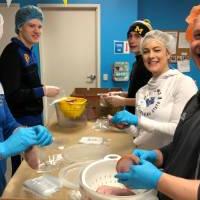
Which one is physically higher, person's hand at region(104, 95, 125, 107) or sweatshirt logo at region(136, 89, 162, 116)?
sweatshirt logo at region(136, 89, 162, 116)

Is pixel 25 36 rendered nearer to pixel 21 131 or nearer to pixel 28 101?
pixel 28 101

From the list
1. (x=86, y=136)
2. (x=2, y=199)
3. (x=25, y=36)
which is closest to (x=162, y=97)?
(x=86, y=136)

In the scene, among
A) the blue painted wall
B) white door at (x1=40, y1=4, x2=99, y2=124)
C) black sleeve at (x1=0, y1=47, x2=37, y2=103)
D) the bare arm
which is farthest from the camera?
the blue painted wall

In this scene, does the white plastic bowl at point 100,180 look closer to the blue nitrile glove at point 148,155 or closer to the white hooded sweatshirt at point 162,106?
the blue nitrile glove at point 148,155

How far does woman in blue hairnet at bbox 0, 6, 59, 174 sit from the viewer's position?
2.11 m

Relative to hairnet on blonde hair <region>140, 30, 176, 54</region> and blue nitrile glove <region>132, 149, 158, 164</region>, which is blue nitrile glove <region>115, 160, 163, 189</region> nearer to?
blue nitrile glove <region>132, 149, 158, 164</region>

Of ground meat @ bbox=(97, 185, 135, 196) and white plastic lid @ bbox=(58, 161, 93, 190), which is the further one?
white plastic lid @ bbox=(58, 161, 93, 190)

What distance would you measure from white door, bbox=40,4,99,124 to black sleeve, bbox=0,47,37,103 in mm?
2079

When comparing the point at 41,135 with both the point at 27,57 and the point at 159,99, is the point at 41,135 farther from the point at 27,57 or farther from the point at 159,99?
the point at 27,57

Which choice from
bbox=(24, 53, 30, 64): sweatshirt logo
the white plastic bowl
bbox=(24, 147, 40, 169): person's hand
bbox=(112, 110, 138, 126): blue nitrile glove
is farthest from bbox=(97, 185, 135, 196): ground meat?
bbox=(24, 53, 30, 64): sweatshirt logo

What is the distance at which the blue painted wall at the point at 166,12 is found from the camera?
14.3 ft

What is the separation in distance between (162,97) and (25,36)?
131 cm

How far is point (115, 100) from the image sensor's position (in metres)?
2.23

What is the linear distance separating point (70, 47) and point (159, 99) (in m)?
2.94
